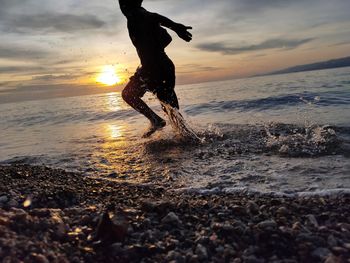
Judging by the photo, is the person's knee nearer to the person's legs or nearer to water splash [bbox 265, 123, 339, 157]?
the person's legs

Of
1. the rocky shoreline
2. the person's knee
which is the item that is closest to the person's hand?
the person's knee

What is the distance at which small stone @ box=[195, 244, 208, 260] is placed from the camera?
8.45 feet

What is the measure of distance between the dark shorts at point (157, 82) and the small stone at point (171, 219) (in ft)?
14.8

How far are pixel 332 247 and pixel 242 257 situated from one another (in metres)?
0.68

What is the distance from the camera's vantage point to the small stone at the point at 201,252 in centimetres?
257

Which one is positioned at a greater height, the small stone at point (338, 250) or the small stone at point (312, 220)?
the small stone at point (312, 220)

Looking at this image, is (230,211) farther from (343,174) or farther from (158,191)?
(343,174)

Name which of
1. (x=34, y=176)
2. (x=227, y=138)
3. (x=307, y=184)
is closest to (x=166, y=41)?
(x=227, y=138)

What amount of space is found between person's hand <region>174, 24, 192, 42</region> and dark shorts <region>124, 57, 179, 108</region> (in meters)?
0.72

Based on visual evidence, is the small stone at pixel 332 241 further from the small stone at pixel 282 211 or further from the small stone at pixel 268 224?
the small stone at pixel 282 211

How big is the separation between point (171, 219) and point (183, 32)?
4.51 meters

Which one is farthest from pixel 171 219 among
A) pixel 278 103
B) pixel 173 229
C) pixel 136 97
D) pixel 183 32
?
pixel 278 103

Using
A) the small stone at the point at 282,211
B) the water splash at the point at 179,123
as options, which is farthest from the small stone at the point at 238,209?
the water splash at the point at 179,123

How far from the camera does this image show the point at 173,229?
3.04 m
